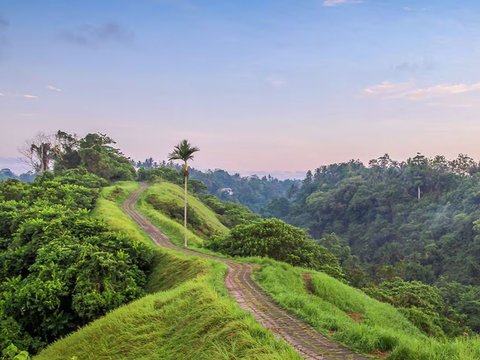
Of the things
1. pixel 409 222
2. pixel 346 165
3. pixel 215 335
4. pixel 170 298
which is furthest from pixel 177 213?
pixel 346 165

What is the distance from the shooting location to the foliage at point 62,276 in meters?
18.7

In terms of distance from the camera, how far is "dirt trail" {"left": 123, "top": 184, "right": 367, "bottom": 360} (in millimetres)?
10242

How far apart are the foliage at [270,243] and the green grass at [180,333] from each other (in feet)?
36.6

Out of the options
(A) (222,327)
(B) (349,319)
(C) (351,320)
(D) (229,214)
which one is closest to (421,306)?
(C) (351,320)

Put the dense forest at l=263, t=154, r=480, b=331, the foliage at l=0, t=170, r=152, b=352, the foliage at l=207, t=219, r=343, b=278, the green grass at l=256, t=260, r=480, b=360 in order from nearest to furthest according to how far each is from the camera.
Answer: the green grass at l=256, t=260, r=480, b=360
the foliage at l=0, t=170, r=152, b=352
the foliage at l=207, t=219, r=343, b=278
the dense forest at l=263, t=154, r=480, b=331

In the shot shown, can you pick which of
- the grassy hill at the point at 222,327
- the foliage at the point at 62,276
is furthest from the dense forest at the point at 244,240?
the grassy hill at the point at 222,327

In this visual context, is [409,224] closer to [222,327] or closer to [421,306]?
[421,306]

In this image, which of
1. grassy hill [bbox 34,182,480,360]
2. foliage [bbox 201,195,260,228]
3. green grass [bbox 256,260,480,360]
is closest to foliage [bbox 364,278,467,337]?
green grass [bbox 256,260,480,360]

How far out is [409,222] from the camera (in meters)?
104

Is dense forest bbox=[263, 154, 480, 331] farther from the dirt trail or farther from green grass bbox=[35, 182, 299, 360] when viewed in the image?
green grass bbox=[35, 182, 299, 360]

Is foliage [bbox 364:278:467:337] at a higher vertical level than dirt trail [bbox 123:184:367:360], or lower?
lower

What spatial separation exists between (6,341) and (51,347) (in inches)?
83.7

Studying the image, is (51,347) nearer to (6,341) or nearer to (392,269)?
(6,341)

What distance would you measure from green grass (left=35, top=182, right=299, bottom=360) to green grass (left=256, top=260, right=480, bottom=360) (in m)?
2.28
